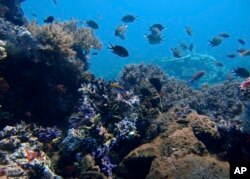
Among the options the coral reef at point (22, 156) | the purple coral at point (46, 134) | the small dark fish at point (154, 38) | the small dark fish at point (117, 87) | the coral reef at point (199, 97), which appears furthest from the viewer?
the small dark fish at point (154, 38)

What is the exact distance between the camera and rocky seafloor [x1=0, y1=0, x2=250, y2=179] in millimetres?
5734

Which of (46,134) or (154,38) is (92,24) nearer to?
(154,38)

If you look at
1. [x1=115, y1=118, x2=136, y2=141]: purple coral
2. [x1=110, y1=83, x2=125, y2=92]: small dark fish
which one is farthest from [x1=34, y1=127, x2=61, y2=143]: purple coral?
[x1=110, y1=83, x2=125, y2=92]: small dark fish

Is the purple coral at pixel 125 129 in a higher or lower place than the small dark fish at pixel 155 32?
lower

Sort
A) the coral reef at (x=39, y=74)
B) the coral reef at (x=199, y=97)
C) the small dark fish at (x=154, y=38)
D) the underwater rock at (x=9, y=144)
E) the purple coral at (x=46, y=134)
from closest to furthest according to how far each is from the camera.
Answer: the underwater rock at (x=9, y=144), the purple coral at (x=46, y=134), the coral reef at (x=39, y=74), the coral reef at (x=199, y=97), the small dark fish at (x=154, y=38)

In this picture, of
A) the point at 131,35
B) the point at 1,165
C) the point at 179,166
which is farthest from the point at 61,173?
the point at 131,35

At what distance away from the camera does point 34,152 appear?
6023mm

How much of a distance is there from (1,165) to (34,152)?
0.70 m

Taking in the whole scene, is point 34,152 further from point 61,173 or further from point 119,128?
point 119,128

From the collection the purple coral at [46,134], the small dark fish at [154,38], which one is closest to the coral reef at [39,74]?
the purple coral at [46,134]

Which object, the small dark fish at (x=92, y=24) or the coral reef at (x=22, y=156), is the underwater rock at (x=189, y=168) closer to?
the coral reef at (x=22, y=156)

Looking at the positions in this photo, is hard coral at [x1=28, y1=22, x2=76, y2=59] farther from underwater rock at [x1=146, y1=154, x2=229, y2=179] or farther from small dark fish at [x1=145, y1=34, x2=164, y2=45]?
underwater rock at [x1=146, y1=154, x2=229, y2=179]

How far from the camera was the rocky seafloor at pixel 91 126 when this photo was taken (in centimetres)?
573

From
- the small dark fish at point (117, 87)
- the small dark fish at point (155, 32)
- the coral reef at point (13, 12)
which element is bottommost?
the small dark fish at point (117, 87)
